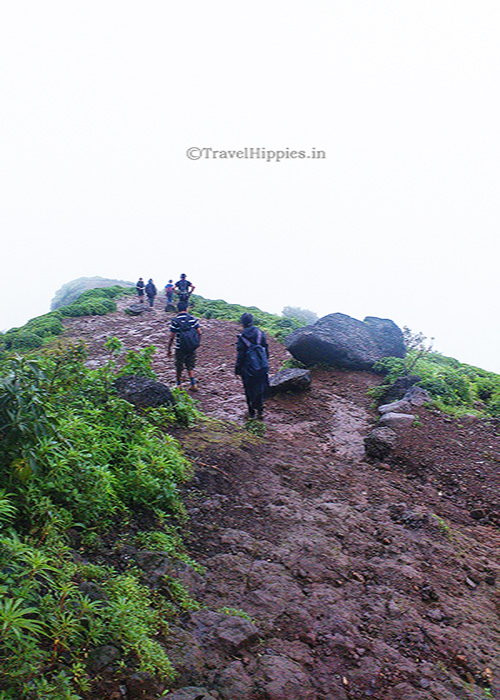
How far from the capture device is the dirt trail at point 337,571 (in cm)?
257

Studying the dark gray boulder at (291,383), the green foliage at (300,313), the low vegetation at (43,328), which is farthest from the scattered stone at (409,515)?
the green foliage at (300,313)

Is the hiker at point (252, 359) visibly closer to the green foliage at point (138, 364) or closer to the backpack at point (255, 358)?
the backpack at point (255, 358)

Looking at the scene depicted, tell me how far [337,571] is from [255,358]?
366 centimetres

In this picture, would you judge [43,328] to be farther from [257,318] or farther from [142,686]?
[142,686]

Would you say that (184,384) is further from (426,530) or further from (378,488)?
(426,530)

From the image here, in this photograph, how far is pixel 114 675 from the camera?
2.14m

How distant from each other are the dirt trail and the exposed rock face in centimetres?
359

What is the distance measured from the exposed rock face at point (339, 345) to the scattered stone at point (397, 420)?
3.42 meters

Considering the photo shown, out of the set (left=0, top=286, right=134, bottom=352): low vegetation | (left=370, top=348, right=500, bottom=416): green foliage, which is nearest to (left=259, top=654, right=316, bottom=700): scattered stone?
(left=370, top=348, right=500, bottom=416): green foliage

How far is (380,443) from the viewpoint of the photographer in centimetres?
616

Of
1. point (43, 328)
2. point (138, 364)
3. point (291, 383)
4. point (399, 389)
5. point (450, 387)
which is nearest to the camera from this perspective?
point (138, 364)

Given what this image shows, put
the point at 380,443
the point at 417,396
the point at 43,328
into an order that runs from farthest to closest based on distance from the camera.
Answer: the point at 43,328 → the point at 417,396 → the point at 380,443

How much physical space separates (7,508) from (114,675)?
109 cm

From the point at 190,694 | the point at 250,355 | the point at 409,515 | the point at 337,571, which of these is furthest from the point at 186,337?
the point at 190,694
